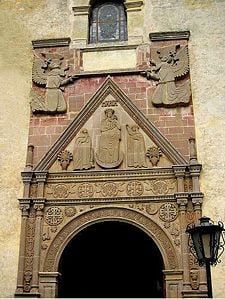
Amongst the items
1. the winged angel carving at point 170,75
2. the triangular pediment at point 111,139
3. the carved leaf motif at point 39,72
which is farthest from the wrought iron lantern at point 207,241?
the carved leaf motif at point 39,72

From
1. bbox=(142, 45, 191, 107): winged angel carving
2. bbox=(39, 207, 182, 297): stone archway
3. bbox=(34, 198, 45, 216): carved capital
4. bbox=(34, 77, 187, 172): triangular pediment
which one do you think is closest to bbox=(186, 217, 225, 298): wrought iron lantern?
bbox=(39, 207, 182, 297): stone archway

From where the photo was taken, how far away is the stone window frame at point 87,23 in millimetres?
12461

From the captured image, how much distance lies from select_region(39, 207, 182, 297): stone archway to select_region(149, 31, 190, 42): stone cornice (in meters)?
4.39

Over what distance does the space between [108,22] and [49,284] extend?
22.2 ft

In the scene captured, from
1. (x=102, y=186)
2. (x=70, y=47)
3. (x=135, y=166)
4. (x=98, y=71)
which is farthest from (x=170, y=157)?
(x=70, y=47)

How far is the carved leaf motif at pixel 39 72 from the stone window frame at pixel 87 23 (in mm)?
899

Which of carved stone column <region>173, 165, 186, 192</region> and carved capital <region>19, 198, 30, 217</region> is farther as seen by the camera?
carved capital <region>19, 198, 30, 217</region>

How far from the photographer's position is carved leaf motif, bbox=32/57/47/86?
1209cm

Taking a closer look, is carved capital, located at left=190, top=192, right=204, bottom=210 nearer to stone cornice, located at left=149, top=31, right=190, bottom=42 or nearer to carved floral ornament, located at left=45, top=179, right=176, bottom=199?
carved floral ornament, located at left=45, top=179, right=176, bottom=199

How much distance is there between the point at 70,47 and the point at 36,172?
3.42m

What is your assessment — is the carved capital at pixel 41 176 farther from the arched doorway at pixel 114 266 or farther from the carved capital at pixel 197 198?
the carved capital at pixel 197 198

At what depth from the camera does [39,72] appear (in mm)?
12219

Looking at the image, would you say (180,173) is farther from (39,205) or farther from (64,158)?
(39,205)

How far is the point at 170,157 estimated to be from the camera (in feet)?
35.9
